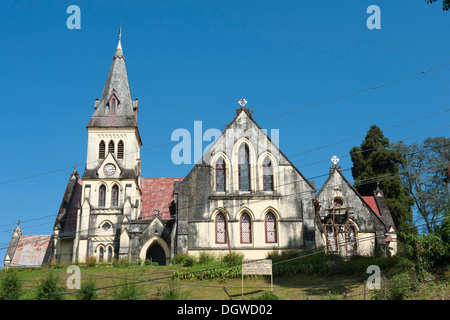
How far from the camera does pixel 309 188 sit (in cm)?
4372

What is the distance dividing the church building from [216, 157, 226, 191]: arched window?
3.1 inches

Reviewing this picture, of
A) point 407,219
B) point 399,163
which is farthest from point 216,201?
point 399,163

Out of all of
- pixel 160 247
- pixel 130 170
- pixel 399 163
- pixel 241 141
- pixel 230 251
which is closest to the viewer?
pixel 230 251

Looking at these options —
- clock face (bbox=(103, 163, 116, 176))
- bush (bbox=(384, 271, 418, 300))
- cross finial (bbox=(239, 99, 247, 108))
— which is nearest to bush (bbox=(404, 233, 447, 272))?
bush (bbox=(384, 271, 418, 300))

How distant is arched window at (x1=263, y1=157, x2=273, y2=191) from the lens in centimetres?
4403

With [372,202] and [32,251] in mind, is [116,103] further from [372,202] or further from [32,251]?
[372,202]

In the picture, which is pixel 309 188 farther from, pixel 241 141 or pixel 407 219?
pixel 407 219

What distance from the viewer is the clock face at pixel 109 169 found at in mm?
52812

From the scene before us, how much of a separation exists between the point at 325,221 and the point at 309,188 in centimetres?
431

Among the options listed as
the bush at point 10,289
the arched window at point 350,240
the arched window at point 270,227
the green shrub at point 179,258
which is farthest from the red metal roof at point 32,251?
the arched window at point 350,240

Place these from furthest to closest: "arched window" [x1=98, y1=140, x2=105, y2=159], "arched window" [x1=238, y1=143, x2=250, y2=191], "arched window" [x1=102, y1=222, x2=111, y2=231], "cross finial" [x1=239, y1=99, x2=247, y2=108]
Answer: "arched window" [x1=98, y1=140, x2=105, y2=159] < "arched window" [x1=102, y1=222, x2=111, y2=231] < "cross finial" [x1=239, y1=99, x2=247, y2=108] < "arched window" [x1=238, y1=143, x2=250, y2=191]

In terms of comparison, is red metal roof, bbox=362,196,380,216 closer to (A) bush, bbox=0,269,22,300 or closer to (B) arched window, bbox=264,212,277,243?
(B) arched window, bbox=264,212,277,243

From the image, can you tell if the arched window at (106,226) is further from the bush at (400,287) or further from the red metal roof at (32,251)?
the bush at (400,287)

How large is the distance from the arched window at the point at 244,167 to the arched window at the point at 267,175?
1274 millimetres
